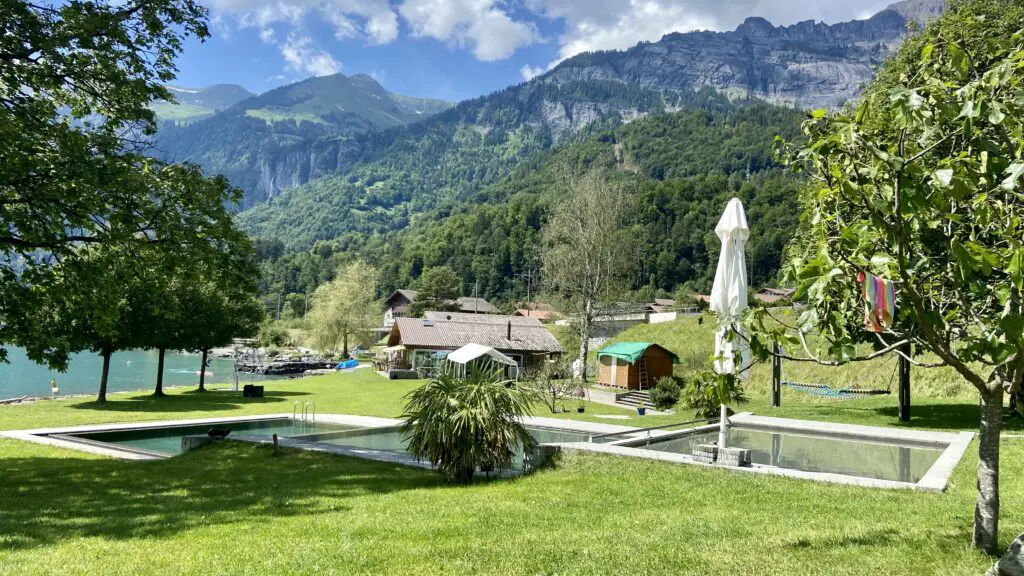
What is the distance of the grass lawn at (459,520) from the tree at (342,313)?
1682 inches

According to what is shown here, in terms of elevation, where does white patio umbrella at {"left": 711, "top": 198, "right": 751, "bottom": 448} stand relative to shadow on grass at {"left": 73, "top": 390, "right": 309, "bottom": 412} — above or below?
above

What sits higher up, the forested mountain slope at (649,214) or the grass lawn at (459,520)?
the forested mountain slope at (649,214)

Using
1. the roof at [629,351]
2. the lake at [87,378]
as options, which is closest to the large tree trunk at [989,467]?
the roof at [629,351]

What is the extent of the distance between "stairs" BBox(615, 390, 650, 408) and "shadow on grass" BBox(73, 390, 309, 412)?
12288 mm

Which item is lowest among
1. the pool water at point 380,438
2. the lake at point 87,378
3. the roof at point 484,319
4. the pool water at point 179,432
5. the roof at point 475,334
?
the lake at point 87,378

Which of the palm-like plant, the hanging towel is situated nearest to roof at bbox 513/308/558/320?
the palm-like plant

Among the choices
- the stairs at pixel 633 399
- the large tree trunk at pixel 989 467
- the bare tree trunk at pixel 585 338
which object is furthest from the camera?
the bare tree trunk at pixel 585 338

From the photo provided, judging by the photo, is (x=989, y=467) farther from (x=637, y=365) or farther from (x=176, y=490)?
(x=637, y=365)

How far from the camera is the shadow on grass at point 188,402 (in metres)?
21.1

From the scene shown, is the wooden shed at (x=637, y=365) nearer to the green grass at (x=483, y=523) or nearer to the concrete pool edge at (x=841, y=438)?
the concrete pool edge at (x=841, y=438)

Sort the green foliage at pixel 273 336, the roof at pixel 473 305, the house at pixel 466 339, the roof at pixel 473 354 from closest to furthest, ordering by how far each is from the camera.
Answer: the roof at pixel 473 354
the house at pixel 466 339
the green foliage at pixel 273 336
the roof at pixel 473 305

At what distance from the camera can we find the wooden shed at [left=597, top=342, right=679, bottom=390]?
28.5 meters

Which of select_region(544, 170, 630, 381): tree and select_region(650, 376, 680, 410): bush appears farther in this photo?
select_region(544, 170, 630, 381): tree

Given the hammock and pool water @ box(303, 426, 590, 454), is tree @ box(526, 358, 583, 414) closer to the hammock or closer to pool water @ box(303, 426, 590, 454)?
pool water @ box(303, 426, 590, 454)
